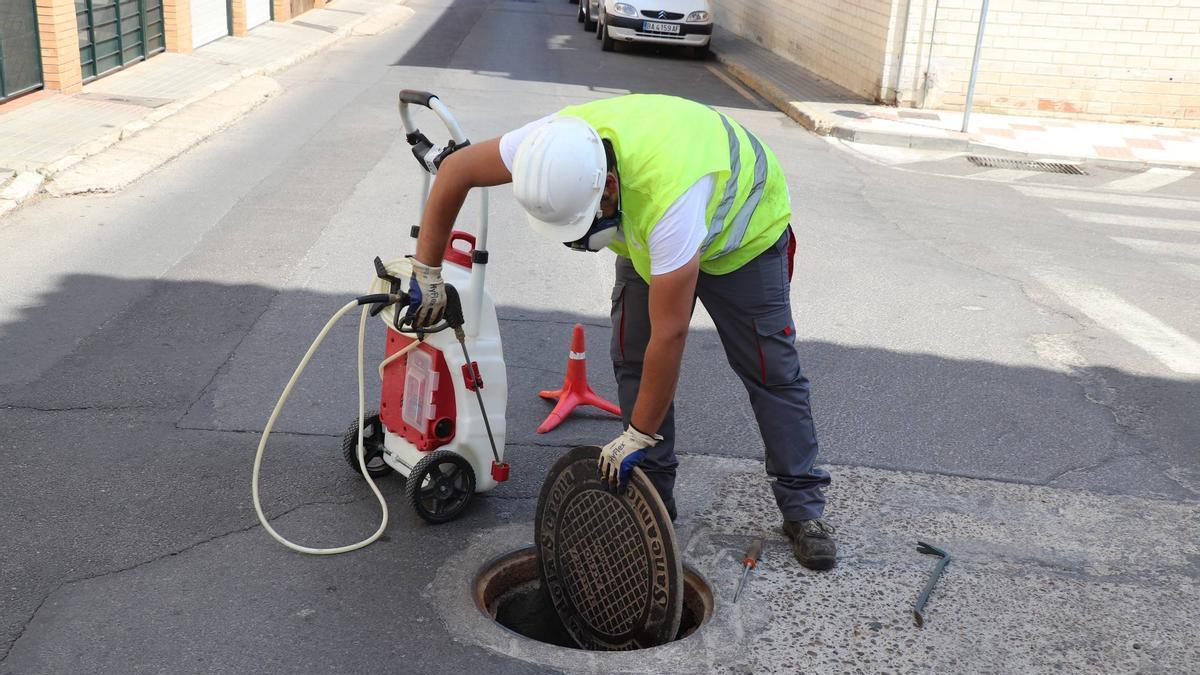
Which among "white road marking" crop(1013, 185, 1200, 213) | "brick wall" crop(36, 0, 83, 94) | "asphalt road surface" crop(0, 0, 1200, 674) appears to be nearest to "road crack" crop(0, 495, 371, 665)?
"asphalt road surface" crop(0, 0, 1200, 674)

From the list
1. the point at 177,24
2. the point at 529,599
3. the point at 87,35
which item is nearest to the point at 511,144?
the point at 529,599

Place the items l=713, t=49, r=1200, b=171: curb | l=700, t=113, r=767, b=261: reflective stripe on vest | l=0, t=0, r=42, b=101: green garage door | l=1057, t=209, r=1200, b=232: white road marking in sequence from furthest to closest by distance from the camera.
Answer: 1. l=713, t=49, r=1200, b=171: curb
2. l=0, t=0, r=42, b=101: green garage door
3. l=1057, t=209, r=1200, b=232: white road marking
4. l=700, t=113, r=767, b=261: reflective stripe on vest

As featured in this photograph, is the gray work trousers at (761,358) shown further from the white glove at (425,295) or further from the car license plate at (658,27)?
the car license plate at (658,27)

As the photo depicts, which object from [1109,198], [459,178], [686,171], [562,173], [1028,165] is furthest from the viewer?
[1028,165]

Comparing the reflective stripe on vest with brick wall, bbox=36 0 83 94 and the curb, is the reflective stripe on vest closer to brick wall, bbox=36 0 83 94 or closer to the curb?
the curb

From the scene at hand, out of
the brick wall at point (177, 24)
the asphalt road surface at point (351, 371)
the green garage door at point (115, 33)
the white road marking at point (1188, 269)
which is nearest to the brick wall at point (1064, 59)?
the asphalt road surface at point (351, 371)

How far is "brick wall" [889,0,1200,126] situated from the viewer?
46.9 feet

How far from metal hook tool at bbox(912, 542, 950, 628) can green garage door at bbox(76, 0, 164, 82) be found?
1182 centimetres

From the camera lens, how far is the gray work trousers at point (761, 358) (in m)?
3.99

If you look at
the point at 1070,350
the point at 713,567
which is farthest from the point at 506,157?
the point at 1070,350

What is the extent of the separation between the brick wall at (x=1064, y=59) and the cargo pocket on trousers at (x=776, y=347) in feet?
38.4

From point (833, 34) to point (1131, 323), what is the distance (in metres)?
11.1

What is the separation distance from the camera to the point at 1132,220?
10039mm

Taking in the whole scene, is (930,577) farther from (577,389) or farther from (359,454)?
(359,454)
